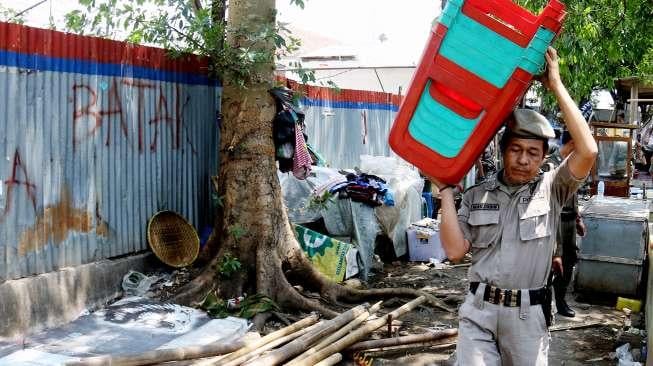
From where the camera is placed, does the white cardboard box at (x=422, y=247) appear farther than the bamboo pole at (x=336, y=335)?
Yes

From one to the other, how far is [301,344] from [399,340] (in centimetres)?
94

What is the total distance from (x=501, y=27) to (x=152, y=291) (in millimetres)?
4611

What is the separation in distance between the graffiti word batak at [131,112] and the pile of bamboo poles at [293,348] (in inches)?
92.8

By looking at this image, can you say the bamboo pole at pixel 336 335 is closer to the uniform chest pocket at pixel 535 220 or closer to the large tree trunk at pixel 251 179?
the large tree trunk at pixel 251 179

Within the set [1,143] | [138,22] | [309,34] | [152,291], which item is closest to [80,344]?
[152,291]

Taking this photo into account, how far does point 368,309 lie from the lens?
599cm

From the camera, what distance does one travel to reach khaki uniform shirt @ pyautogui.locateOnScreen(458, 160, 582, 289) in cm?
298

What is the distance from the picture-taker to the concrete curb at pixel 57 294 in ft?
17.0

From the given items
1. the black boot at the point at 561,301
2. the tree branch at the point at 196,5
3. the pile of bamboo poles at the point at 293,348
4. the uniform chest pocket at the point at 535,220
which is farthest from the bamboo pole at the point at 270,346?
the tree branch at the point at 196,5

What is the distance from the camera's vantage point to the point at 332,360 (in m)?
4.62

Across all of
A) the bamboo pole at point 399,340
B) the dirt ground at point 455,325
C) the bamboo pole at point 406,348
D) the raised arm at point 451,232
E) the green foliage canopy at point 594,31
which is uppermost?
the green foliage canopy at point 594,31

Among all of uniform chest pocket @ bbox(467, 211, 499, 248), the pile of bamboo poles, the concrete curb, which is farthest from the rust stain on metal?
uniform chest pocket @ bbox(467, 211, 499, 248)

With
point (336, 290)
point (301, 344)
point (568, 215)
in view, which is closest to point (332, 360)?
point (301, 344)

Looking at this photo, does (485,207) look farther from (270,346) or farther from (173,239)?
(173,239)
